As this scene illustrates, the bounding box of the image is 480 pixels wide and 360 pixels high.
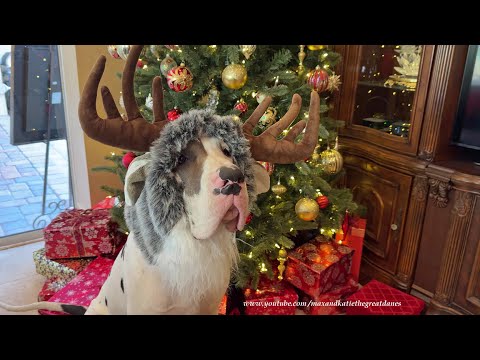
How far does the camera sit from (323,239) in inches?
81.9

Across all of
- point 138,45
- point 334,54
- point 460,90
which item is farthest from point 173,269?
point 460,90

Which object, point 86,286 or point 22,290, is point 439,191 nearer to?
point 86,286

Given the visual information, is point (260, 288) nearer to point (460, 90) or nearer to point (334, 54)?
point (334, 54)

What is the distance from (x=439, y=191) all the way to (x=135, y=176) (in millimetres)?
1589

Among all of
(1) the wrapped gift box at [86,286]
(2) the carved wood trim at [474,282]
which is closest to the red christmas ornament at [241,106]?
(1) the wrapped gift box at [86,286]

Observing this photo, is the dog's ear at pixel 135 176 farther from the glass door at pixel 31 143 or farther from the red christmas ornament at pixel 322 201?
the glass door at pixel 31 143

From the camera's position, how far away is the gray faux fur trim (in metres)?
0.82

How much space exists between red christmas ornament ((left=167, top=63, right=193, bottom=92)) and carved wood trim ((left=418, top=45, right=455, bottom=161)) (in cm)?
120

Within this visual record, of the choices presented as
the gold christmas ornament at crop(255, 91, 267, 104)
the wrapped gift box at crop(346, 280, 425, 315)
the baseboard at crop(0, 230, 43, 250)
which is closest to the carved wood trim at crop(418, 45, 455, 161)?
the wrapped gift box at crop(346, 280, 425, 315)

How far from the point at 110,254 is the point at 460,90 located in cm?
204

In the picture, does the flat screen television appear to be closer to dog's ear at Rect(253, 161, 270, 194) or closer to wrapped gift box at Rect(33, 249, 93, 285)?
dog's ear at Rect(253, 161, 270, 194)

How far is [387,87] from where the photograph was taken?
6.92 feet
